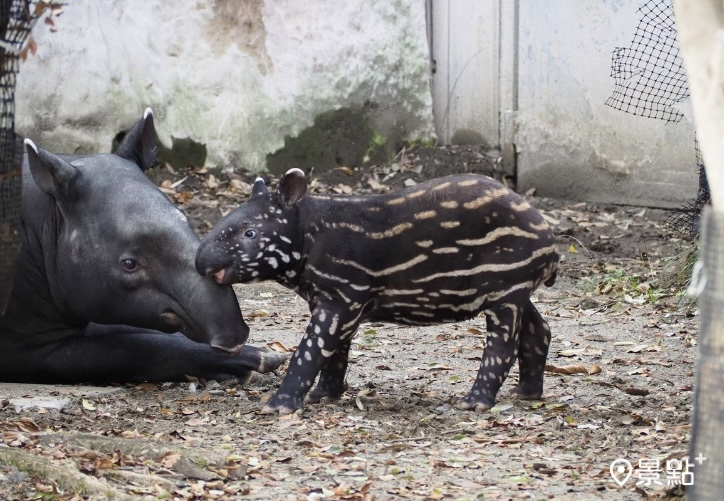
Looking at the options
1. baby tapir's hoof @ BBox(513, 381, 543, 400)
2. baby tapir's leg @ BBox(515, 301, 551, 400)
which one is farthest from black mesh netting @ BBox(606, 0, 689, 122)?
baby tapir's hoof @ BBox(513, 381, 543, 400)

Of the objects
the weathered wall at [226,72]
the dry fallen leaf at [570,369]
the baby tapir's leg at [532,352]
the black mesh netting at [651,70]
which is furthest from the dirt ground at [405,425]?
the weathered wall at [226,72]

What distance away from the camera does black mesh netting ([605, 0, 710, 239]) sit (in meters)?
10.6

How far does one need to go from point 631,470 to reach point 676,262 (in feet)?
14.5

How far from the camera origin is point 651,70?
35.6 ft

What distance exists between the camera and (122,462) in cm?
468

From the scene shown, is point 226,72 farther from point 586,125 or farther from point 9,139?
point 9,139

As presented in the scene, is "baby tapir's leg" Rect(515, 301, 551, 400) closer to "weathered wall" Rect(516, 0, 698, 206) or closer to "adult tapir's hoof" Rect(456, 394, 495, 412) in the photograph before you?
"adult tapir's hoof" Rect(456, 394, 495, 412)

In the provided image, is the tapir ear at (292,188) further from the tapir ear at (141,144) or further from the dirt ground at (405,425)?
the tapir ear at (141,144)

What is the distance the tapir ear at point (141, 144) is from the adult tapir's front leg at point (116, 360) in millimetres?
1097

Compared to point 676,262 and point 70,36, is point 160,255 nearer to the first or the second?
point 676,262

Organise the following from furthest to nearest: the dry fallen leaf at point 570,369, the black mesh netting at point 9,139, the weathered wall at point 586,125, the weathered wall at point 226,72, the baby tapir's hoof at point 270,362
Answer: the weathered wall at point 226,72 → the weathered wall at point 586,125 → the dry fallen leaf at point 570,369 → the baby tapir's hoof at point 270,362 → the black mesh netting at point 9,139

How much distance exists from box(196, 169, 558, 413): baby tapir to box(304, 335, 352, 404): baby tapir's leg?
0.23 meters

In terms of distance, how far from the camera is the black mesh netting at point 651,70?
10.6 meters

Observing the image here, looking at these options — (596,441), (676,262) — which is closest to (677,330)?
(676,262)
